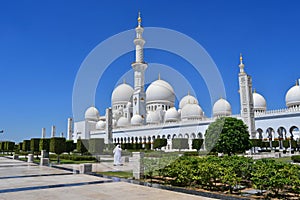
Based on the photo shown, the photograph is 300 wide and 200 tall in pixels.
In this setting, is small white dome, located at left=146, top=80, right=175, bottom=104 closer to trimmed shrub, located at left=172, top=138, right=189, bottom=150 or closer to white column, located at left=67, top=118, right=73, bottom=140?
trimmed shrub, located at left=172, top=138, right=189, bottom=150

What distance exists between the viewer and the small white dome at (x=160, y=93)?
60.3m

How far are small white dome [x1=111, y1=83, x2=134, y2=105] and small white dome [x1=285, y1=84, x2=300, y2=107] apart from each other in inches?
1419

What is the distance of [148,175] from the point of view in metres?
11.0

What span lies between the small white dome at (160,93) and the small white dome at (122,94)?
696cm

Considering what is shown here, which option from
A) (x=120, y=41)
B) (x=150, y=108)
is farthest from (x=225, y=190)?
(x=150, y=108)

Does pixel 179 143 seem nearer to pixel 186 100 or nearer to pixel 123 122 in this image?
pixel 186 100

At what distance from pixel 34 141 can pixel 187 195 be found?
2445 centimetres

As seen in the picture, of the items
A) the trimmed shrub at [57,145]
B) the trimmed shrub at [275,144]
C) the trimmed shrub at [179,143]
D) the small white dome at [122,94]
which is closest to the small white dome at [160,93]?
the small white dome at [122,94]

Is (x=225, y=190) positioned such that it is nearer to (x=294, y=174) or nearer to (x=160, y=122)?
(x=294, y=174)

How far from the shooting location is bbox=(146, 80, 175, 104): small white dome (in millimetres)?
60344

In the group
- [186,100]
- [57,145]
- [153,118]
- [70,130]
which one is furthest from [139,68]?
[70,130]

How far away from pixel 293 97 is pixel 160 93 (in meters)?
27.4

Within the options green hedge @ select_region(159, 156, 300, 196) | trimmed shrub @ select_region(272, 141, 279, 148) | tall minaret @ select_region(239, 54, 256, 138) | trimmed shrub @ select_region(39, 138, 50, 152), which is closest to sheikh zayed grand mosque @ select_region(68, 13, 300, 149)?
tall minaret @ select_region(239, 54, 256, 138)

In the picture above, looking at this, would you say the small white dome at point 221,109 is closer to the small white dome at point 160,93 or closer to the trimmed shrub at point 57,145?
the small white dome at point 160,93
